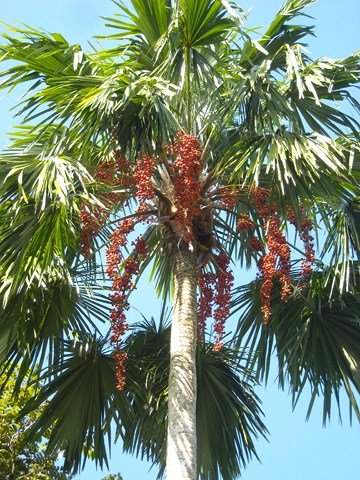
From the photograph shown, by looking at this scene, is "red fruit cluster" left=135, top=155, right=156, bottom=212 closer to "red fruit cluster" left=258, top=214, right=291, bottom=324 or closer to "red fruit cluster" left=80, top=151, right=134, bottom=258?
"red fruit cluster" left=80, top=151, right=134, bottom=258

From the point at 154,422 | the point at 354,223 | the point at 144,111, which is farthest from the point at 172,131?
the point at 154,422

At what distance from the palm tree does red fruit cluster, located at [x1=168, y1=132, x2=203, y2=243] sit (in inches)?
0.6

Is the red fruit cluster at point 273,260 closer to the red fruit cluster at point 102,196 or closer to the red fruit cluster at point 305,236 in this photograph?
the red fruit cluster at point 305,236

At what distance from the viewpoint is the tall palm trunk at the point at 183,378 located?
19.9 ft

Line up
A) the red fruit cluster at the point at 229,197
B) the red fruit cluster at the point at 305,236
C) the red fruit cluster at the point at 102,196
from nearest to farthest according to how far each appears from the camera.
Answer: the red fruit cluster at the point at 305,236
the red fruit cluster at the point at 102,196
the red fruit cluster at the point at 229,197

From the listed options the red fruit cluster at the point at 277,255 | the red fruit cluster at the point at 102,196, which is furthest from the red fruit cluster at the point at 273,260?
the red fruit cluster at the point at 102,196

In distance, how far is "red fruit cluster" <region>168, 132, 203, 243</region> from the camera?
246 inches

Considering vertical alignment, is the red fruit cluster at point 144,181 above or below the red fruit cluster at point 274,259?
above

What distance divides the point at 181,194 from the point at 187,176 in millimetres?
209

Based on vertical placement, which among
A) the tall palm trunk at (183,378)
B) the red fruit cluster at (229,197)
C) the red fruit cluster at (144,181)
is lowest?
the tall palm trunk at (183,378)

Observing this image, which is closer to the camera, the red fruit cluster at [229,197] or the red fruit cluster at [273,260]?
the red fruit cluster at [273,260]

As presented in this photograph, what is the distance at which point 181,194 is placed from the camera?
650cm

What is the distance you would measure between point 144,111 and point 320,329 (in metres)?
2.62

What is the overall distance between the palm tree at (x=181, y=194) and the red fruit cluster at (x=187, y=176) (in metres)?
0.01
